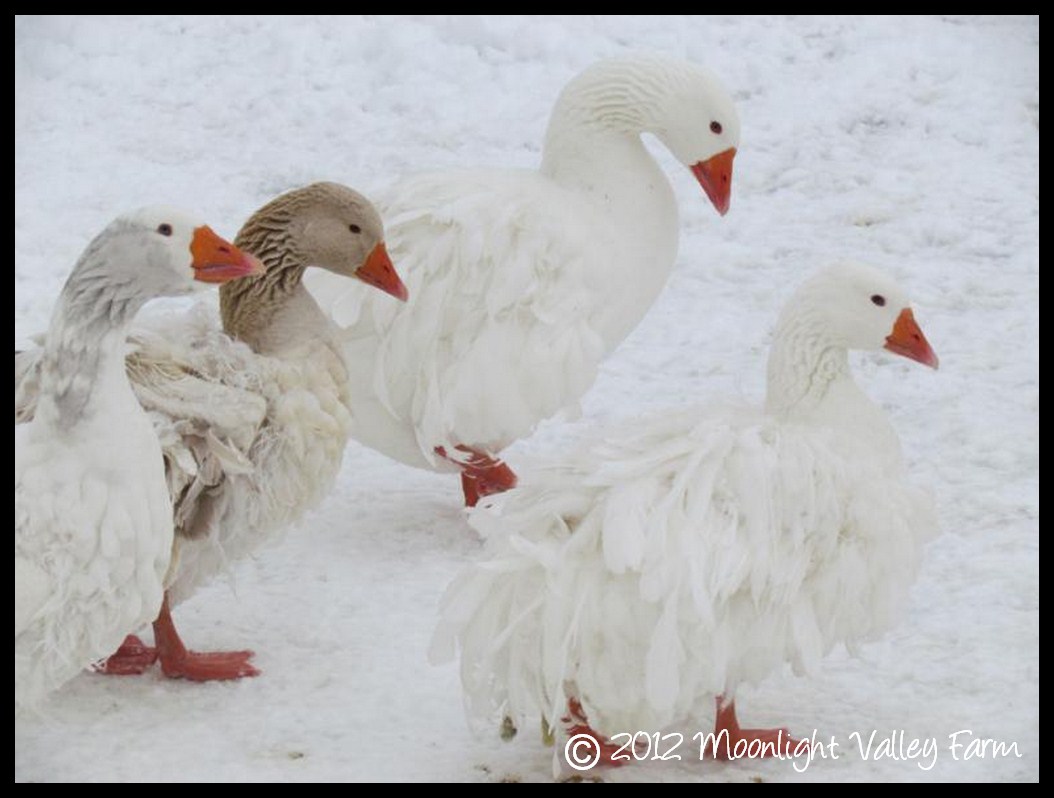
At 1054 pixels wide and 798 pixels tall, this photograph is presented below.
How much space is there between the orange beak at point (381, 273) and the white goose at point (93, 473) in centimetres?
107

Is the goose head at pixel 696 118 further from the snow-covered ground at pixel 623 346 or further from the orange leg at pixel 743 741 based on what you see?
the orange leg at pixel 743 741

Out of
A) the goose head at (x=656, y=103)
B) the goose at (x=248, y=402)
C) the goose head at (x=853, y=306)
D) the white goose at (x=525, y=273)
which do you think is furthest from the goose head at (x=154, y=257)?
the goose head at (x=656, y=103)

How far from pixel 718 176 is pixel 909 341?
125 cm

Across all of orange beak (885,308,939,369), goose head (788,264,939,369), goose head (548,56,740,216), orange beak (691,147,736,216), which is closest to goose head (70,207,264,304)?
goose head (788,264,939,369)

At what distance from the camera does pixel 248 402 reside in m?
4.92

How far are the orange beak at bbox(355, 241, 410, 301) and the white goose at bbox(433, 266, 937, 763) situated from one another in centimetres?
104

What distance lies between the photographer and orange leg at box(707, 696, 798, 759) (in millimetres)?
4480

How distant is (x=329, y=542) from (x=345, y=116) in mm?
3200

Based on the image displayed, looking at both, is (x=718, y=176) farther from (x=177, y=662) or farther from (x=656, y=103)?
(x=177, y=662)

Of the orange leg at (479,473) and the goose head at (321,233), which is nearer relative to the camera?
the goose head at (321,233)

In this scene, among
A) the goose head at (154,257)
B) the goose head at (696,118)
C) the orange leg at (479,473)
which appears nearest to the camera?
the goose head at (154,257)

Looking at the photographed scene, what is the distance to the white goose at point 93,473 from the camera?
4.23 metres

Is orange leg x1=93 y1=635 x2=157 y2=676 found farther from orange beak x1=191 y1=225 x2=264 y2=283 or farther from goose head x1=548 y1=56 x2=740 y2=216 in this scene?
goose head x1=548 y1=56 x2=740 y2=216

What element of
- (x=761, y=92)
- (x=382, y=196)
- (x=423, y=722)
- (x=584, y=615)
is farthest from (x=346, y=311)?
(x=761, y=92)
